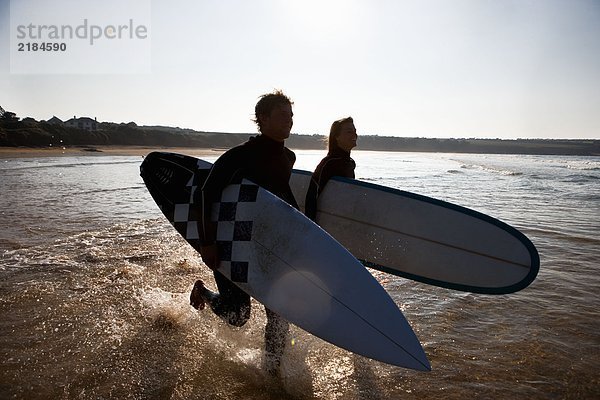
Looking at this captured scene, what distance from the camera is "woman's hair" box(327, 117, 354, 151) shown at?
3.64 metres

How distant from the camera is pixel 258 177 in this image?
2.74 meters

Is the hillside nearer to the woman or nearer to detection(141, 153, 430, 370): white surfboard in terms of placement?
the woman

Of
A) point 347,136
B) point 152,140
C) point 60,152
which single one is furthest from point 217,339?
point 152,140

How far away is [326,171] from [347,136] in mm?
419

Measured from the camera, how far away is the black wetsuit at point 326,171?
3.65 meters

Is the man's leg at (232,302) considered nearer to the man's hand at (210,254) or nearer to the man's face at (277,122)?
the man's hand at (210,254)

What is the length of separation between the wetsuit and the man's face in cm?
5

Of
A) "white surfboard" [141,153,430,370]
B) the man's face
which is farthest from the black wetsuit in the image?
the man's face

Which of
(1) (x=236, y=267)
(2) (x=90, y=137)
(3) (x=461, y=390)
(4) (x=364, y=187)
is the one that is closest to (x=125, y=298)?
(1) (x=236, y=267)

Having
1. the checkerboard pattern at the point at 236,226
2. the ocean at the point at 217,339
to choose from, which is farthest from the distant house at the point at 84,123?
the checkerboard pattern at the point at 236,226

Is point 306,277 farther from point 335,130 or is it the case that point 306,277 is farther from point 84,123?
point 84,123

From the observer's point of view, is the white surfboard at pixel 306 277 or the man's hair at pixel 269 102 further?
the man's hair at pixel 269 102

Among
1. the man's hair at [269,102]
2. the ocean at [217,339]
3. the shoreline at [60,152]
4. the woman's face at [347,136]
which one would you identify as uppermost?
the man's hair at [269,102]

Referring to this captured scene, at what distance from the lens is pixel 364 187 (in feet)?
13.3
